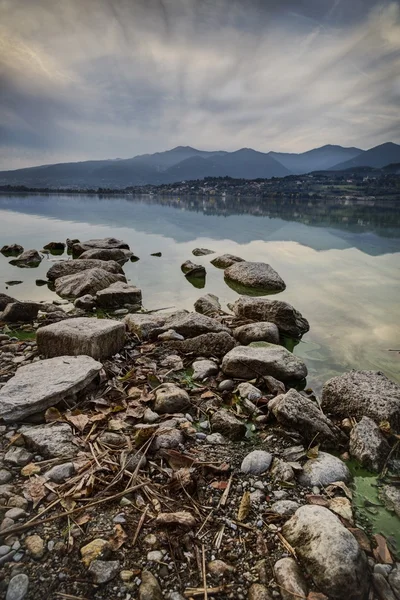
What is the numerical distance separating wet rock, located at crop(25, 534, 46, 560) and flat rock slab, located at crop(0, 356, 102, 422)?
1.36 meters

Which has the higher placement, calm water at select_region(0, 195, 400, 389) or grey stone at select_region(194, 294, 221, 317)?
grey stone at select_region(194, 294, 221, 317)

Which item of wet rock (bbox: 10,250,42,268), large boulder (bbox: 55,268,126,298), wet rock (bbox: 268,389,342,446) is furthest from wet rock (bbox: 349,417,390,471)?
wet rock (bbox: 10,250,42,268)

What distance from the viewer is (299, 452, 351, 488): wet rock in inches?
116

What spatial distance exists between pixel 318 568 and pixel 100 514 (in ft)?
4.96

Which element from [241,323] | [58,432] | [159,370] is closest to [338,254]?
[241,323]

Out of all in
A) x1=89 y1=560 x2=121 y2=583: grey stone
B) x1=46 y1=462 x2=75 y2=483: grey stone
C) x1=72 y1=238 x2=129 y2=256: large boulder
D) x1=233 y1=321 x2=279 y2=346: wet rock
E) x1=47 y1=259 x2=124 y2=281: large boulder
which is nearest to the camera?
x1=89 y1=560 x2=121 y2=583: grey stone

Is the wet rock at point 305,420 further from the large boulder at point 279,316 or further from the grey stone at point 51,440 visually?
the large boulder at point 279,316

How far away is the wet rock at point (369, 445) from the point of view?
326cm

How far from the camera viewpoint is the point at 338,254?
55.7 feet

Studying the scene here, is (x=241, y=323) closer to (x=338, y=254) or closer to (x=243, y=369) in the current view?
(x=243, y=369)

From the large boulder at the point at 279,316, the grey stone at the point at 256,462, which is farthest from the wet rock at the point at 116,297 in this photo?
the grey stone at the point at 256,462

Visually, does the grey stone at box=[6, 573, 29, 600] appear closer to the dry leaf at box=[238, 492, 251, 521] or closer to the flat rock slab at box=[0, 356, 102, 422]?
the dry leaf at box=[238, 492, 251, 521]

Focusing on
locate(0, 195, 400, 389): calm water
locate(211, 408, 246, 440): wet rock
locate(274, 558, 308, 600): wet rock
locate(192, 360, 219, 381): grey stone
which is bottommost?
locate(0, 195, 400, 389): calm water

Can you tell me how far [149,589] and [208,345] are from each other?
3.75 meters
